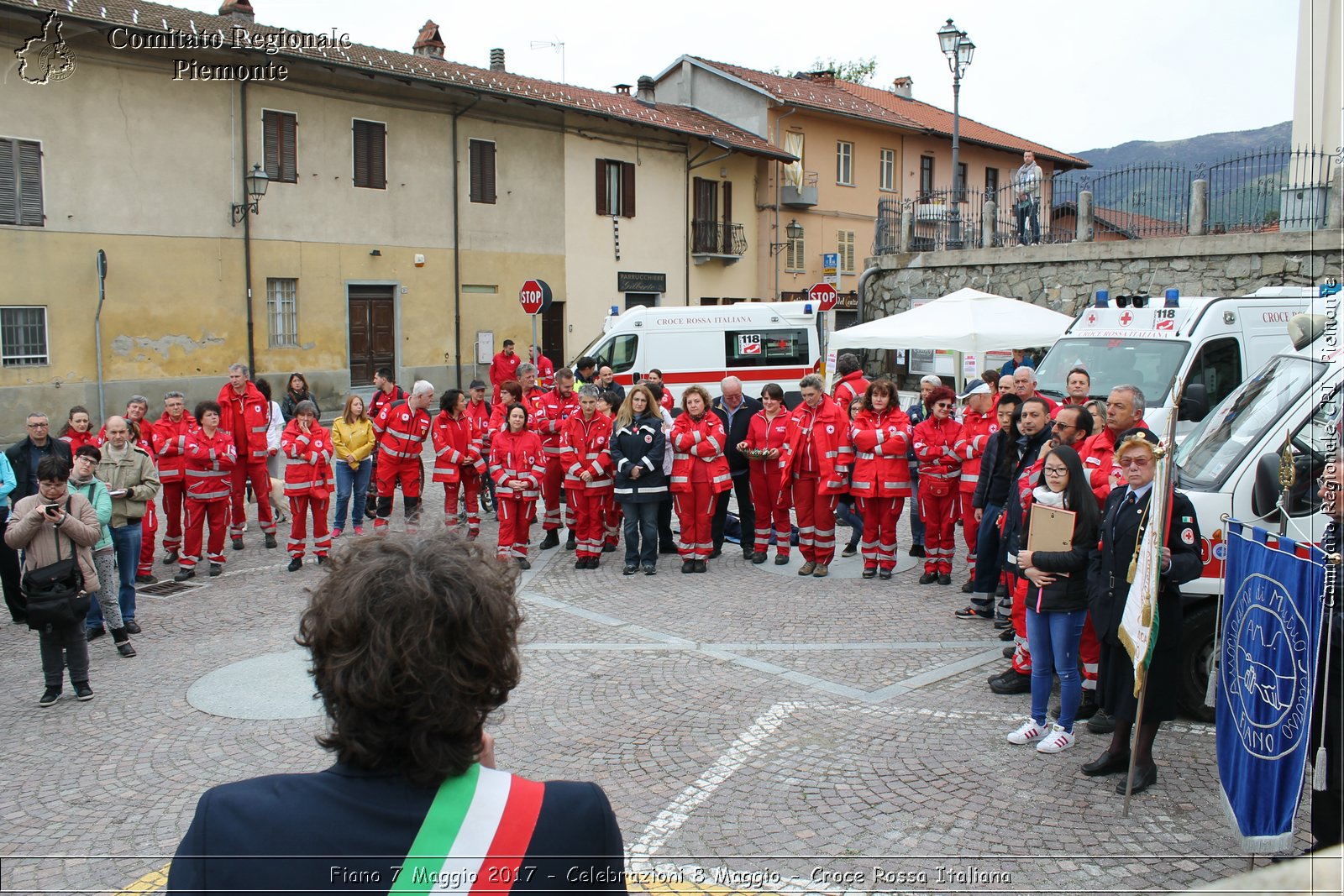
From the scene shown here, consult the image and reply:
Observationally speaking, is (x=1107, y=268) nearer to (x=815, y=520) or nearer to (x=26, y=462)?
(x=815, y=520)

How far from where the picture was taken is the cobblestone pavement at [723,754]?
4801 millimetres

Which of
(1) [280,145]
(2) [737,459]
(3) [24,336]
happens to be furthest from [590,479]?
(1) [280,145]

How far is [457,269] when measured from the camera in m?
28.0

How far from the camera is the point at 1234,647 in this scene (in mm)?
4879

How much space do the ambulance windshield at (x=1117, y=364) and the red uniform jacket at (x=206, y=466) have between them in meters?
9.12

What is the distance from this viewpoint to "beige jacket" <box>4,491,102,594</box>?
688 centimetres

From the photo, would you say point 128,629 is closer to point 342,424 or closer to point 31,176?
point 342,424

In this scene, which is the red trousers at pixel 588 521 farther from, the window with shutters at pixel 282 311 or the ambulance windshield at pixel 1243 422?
the window with shutters at pixel 282 311

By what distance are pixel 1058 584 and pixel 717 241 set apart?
30654 mm

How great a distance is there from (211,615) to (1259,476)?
8306 mm

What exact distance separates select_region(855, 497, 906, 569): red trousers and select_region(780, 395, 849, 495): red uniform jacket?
0.35 meters

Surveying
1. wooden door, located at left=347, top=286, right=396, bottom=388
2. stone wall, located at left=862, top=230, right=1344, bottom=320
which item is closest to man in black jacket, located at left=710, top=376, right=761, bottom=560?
stone wall, located at left=862, top=230, right=1344, bottom=320

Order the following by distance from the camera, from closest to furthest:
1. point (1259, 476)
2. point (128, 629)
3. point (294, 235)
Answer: point (1259, 476) < point (128, 629) < point (294, 235)

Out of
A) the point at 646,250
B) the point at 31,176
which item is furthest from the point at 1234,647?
the point at 646,250
